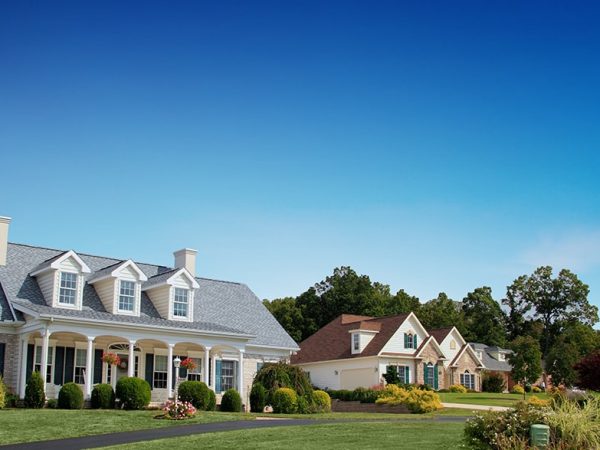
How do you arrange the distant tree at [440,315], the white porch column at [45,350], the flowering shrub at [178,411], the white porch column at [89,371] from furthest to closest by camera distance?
the distant tree at [440,315], the white porch column at [89,371], the white porch column at [45,350], the flowering shrub at [178,411]

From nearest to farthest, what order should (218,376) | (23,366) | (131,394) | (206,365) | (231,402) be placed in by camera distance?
(131,394)
(23,366)
(231,402)
(206,365)
(218,376)

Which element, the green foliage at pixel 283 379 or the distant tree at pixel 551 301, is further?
the distant tree at pixel 551 301

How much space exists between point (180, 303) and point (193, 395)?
7467 millimetres

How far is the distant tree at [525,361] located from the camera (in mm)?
59812

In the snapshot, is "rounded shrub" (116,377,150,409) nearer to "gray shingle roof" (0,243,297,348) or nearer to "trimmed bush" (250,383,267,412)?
"gray shingle roof" (0,243,297,348)

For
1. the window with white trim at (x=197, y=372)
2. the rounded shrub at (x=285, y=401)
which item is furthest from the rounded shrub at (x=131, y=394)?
the window with white trim at (x=197, y=372)

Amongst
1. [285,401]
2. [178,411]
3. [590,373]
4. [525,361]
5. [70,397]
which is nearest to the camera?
[178,411]

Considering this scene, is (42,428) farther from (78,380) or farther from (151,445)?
(78,380)

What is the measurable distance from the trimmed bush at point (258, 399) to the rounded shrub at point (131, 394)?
A: 17.7 feet

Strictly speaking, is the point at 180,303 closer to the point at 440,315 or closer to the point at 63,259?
the point at 63,259

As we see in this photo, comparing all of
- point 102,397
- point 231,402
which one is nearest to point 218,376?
point 231,402

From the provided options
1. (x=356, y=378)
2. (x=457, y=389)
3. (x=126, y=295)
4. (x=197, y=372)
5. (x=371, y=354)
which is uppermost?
(x=126, y=295)

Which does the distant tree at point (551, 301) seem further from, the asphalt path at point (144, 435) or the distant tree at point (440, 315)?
the asphalt path at point (144, 435)

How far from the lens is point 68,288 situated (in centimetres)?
3347
